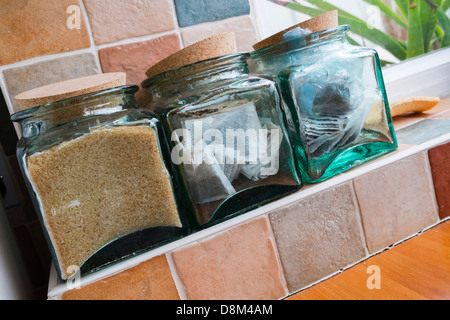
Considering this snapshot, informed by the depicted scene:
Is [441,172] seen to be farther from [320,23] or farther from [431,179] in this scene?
[320,23]

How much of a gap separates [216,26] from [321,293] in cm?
50

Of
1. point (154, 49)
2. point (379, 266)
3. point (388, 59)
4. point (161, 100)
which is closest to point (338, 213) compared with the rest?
point (379, 266)

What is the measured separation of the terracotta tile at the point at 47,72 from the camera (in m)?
0.57

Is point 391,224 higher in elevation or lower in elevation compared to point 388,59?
lower

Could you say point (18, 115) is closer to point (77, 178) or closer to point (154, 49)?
point (77, 178)

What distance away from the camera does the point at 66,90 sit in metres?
0.46

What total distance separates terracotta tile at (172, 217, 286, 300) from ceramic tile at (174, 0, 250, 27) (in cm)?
40

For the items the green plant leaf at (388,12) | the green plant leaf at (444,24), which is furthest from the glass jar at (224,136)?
the green plant leaf at (444,24)

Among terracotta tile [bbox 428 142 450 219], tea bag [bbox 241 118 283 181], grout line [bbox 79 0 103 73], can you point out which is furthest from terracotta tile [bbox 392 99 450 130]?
grout line [bbox 79 0 103 73]

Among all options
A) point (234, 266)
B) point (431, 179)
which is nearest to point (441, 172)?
point (431, 179)

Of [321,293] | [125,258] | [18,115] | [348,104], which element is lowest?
[321,293]

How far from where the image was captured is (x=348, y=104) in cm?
55

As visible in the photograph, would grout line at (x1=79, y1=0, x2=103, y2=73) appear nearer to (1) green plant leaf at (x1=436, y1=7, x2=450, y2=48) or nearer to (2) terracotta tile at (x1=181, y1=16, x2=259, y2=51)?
(2) terracotta tile at (x1=181, y1=16, x2=259, y2=51)

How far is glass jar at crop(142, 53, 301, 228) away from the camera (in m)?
0.47
